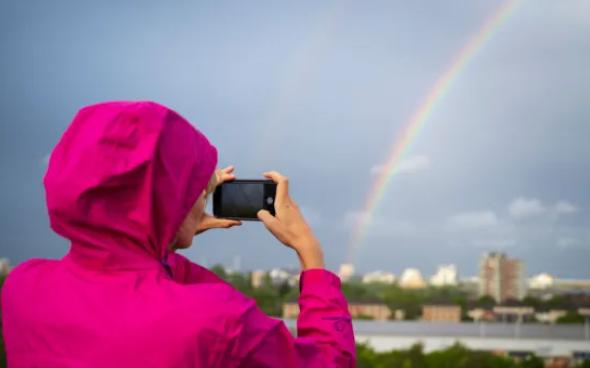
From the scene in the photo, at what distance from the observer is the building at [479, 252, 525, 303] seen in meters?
33.5

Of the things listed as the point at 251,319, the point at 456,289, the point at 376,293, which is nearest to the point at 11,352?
the point at 251,319

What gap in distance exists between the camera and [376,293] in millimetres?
31984

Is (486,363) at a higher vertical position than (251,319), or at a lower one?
lower

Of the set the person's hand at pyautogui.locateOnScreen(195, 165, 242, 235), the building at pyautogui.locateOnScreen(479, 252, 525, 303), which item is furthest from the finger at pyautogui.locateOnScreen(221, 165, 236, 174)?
Result: the building at pyautogui.locateOnScreen(479, 252, 525, 303)

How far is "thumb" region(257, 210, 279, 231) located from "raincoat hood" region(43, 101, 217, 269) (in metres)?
0.17

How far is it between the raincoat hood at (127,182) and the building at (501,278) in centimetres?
3348

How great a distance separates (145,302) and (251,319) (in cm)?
15

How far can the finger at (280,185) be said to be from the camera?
134 cm

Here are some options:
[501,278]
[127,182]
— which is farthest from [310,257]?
[501,278]

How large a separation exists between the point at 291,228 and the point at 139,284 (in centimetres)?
28

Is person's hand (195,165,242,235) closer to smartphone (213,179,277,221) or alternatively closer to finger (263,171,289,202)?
smartphone (213,179,277,221)

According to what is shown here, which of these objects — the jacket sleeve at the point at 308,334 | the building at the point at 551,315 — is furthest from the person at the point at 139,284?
the building at the point at 551,315

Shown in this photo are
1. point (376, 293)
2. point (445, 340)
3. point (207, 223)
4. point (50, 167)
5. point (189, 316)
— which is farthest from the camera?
point (445, 340)

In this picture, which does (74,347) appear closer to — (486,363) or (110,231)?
(110,231)
